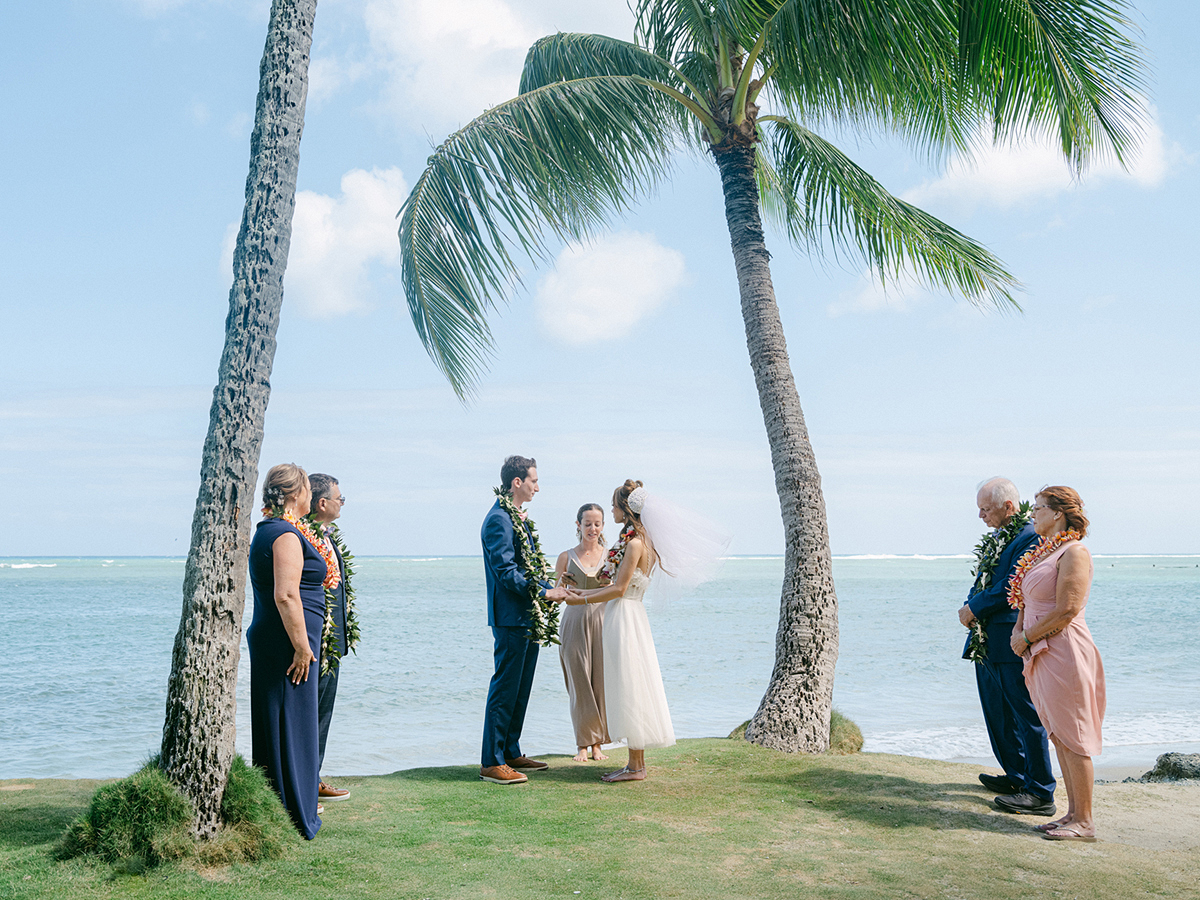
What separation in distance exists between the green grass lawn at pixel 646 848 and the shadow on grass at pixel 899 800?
0.06 feet

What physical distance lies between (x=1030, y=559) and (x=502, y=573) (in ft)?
11.1

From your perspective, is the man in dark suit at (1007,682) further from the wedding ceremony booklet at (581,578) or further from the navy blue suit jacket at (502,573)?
the navy blue suit jacket at (502,573)

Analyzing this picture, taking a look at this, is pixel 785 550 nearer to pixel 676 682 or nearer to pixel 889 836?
pixel 889 836

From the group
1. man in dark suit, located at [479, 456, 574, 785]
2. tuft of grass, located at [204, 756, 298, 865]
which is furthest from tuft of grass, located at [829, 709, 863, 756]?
tuft of grass, located at [204, 756, 298, 865]

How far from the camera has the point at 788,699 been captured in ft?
24.8

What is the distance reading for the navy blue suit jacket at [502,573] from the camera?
6160 mm

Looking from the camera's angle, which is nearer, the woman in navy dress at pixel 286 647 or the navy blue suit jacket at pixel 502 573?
the woman in navy dress at pixel 286 647

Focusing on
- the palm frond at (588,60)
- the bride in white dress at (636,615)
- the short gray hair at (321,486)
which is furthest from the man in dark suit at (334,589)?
the palm frond at (588,60)

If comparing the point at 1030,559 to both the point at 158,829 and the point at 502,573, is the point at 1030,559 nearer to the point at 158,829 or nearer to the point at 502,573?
the point at 502,573

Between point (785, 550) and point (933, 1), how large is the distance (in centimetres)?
456

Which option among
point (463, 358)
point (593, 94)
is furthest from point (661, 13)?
point (463, 358)

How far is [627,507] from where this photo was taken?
622 cm

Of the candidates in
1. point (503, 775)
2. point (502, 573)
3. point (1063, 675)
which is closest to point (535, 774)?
point (503, 775)

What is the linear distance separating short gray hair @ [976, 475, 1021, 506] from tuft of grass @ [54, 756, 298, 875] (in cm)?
464
